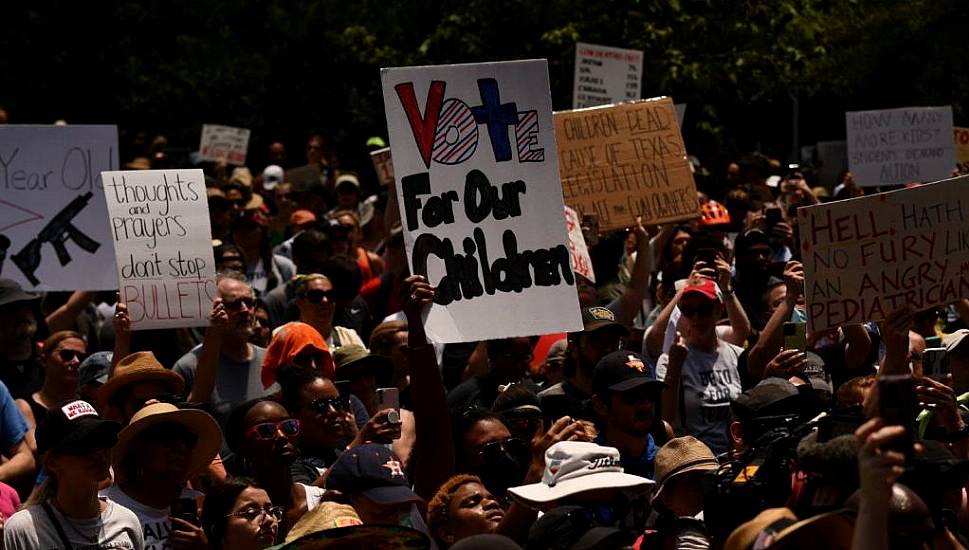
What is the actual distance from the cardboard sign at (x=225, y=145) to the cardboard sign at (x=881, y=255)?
13.3 meters

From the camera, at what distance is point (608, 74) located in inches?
620

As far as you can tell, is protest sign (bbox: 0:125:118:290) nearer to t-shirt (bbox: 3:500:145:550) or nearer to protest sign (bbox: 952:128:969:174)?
t-shirt (bbox: 3:500:145:550)

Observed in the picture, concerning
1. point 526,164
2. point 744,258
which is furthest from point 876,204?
point 744,258

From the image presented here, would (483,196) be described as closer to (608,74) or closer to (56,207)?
(56,207)

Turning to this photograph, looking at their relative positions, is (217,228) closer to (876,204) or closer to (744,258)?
(744,258)

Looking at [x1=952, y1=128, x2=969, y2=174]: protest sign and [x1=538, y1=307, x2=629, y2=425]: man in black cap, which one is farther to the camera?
[x1=952, y1=128, x2=969, y2=174]: protest sign

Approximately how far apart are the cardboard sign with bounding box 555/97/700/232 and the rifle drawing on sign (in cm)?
302

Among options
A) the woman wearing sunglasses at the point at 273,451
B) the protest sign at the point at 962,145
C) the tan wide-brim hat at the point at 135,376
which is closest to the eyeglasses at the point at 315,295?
the tan wide-brim hat at the point at 135,376

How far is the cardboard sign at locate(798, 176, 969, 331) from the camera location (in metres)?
7.28

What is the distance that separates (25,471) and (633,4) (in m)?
13.2

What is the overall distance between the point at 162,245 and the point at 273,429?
6.88 ft

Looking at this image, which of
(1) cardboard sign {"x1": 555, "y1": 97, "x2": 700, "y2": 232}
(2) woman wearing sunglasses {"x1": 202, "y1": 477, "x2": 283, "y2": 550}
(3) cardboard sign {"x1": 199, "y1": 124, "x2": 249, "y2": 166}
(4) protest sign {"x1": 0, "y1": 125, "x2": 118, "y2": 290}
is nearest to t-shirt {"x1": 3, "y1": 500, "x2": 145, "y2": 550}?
(2) woman wearing sunglasses {"x1": 202, "y1": 477, "x2": 283, "y2": 550}

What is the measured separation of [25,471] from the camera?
7.79 m

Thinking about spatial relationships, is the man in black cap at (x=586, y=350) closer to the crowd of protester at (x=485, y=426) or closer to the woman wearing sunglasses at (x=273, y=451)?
the crowd of protester at (x=485, y=426)
